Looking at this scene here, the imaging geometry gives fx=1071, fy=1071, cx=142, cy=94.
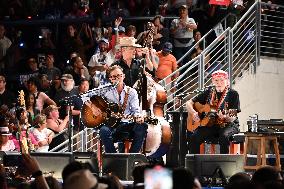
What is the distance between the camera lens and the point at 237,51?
2042 cm

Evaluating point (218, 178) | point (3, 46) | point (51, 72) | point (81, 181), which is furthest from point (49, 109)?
point (81, 181)

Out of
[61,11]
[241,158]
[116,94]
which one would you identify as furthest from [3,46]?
[241,158]

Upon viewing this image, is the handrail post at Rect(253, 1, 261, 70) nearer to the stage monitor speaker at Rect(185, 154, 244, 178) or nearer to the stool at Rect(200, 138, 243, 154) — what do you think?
the stool at Rect(200, 138, 243, 154)

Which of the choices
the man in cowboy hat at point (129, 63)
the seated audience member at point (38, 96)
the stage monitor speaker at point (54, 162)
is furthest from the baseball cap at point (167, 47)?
the stage monitor speaker at point (54, 162)

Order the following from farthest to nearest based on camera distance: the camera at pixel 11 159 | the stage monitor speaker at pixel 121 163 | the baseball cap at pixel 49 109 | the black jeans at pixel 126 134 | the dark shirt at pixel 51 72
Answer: the dark shirt at pixel 51 72 < the baseball cap at pixel 49 109 < the black jeans at pixel 126 134 < the camera at pixel 11 159 < the stage monitor speaker at pixel 121 163

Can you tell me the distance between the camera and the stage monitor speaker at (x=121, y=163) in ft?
47.4

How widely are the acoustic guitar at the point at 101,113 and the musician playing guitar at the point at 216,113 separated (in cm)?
120

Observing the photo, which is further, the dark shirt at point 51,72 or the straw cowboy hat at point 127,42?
the dark shirt at point 51,72

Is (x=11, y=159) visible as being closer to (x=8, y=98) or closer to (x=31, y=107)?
(x=31, y=107)

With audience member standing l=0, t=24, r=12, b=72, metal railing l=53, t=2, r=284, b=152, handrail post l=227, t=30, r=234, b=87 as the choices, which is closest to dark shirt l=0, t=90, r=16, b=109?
metal railing l=53, t=2, r=284, b=152

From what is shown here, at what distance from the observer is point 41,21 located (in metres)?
24.1

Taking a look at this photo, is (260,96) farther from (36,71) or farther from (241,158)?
(241,158)

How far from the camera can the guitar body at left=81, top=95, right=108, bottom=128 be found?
1619 centimetres

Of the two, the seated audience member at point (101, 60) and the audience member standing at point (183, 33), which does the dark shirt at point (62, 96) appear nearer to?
the seated audience member at point (101, 60)
